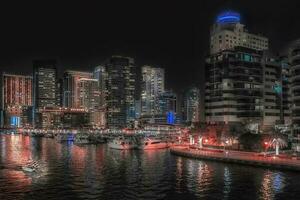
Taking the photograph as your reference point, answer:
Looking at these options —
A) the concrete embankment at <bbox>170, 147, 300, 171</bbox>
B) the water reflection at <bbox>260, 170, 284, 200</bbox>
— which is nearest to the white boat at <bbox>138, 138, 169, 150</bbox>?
the concrete embankment at <bbox>170, 147, 300, 171</bbox>

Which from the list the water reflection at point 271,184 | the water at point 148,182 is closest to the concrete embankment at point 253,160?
the water at point 148,182

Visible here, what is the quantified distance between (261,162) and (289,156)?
11120 millimetres

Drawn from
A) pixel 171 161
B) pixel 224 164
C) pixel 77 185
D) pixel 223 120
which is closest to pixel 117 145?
pixel 223 120

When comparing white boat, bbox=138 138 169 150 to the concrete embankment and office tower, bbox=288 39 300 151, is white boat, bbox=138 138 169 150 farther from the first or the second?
office tower, bbox=288 39 300 151

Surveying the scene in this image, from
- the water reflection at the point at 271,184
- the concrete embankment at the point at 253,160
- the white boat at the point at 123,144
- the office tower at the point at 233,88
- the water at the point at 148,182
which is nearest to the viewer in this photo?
the water at the point at 148,182

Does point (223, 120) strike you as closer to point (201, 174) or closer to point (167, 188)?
point (201, 174)

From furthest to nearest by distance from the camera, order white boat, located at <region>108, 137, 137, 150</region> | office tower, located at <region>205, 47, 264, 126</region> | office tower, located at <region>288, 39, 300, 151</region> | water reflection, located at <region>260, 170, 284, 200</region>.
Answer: office tower, located at <region>205, 47, 264, 126</region>, white boat, located at <region>108, 137, 137, 150</region>, office tower, located at <region>288, 39, 300, 151</region>, water reflection, located at <region>260, 170, 284, 200</region>

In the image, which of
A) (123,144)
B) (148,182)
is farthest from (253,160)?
(123,144)

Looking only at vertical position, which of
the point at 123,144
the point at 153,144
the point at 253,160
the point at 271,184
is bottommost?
the point at 271,184

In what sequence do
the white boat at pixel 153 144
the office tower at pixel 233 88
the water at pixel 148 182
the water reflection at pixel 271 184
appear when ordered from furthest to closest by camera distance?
the office tower at pixel 233 88 < the white boat at pixel 153 144 < the water reflection at pixel 271 184 < the water at pixel 148 182

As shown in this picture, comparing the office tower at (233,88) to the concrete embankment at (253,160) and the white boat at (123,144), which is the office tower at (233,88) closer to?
the white boat at (123,144)

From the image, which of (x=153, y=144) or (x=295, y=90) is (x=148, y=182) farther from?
(x=153, y=144)

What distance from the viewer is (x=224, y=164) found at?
11012 cm

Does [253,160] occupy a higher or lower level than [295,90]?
lower
